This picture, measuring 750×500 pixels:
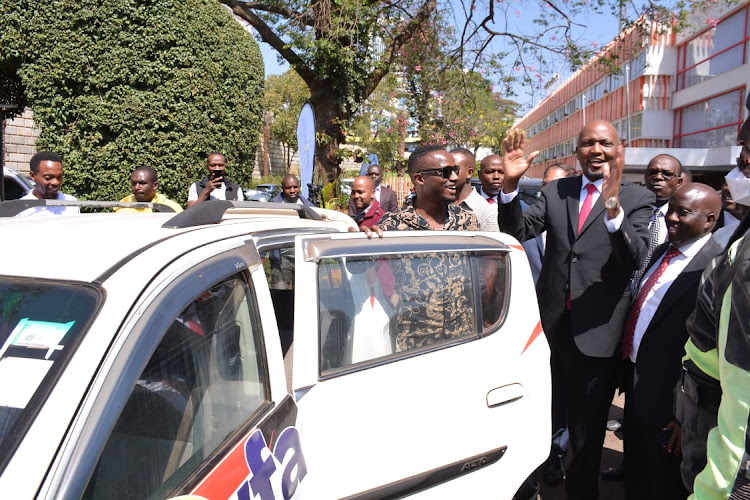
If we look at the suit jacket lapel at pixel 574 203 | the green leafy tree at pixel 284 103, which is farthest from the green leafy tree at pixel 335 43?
the green leafy tree at pixel 284 103

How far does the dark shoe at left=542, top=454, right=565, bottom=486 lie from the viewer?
380 centimetres

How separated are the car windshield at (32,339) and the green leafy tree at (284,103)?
A: 3279 cm

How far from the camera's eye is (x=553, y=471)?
384cm

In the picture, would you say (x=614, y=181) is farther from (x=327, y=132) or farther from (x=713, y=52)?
(x=713, y=52)

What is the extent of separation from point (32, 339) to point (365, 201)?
15.8 ft

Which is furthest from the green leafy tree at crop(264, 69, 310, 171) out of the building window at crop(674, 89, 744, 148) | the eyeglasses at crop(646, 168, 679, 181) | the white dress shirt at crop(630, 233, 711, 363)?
the white dress shirt at crop(630, 233, 711, 363)

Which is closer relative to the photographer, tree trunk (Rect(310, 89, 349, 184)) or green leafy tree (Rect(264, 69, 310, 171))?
tree trunk (Rect(310, 89, 349, 184))

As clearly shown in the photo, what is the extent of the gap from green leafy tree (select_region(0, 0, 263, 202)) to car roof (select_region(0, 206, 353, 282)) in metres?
6.82

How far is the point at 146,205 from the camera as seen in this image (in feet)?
9.37

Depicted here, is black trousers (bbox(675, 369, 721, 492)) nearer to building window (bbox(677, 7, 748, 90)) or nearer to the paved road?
the paved road

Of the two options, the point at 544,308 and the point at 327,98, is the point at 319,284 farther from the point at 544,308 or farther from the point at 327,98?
the point at 327,98

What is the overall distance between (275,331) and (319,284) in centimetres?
25

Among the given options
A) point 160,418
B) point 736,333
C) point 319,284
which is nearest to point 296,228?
point 319,284

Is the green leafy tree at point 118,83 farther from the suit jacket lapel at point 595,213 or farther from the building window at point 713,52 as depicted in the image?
the building window at point 713,52
